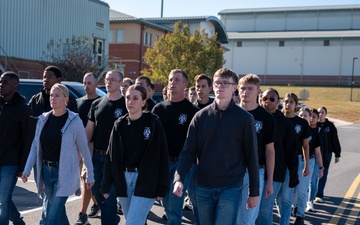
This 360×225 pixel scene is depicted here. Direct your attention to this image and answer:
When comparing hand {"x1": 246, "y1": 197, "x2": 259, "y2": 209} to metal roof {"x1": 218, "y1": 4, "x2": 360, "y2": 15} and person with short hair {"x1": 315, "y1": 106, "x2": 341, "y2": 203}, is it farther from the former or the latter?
metal roof {"x1": 218, "y1": 4, "x2": 360, "y2": 15}

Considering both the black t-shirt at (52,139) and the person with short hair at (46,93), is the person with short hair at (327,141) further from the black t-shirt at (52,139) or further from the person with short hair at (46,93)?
the black t-shirt at (52,139)

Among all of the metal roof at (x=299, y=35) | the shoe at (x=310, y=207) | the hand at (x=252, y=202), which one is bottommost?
the shoe at (x=310, y=207)

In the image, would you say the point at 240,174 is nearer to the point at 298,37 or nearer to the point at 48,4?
the point at 48,4

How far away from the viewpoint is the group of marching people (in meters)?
4.09

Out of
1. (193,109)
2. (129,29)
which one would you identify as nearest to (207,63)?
(129,29)

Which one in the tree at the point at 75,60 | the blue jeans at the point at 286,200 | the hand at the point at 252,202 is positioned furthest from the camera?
the tree at the point at 75,60

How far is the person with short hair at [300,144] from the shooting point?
633 cm

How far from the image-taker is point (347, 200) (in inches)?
357

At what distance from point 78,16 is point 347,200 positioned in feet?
80.2

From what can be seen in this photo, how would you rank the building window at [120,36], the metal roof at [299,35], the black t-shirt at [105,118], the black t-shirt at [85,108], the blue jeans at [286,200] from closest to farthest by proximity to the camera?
the black t-shirt at [105,118] < the blue jeans at [286,200] < the black t-shirt at [85,108] < the building window at [120,36] < the metal roof at [299,35]

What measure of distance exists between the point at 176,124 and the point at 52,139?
64.9 inches

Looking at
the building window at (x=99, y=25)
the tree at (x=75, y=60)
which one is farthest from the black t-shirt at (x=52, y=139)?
the building window at (x=99, y=25)

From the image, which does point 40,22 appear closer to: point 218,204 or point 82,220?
point 82,220

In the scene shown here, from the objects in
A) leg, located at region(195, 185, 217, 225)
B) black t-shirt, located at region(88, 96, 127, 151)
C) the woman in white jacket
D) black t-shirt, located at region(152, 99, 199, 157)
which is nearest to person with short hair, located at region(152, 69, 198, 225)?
black t-shirt, located at region(152, 99, 199, 157)
